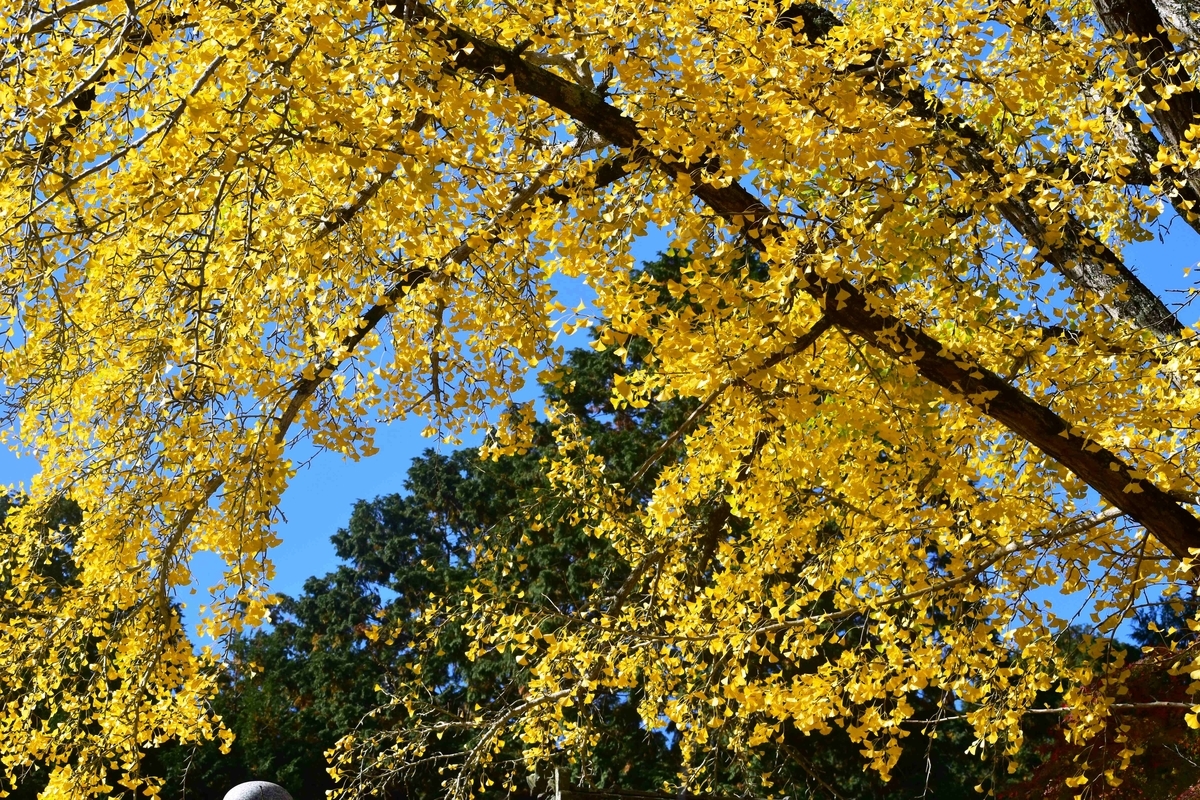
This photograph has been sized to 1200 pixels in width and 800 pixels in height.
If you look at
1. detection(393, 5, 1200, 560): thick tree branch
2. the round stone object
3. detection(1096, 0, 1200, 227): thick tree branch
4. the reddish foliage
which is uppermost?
detection(1096, 0, 1200, 227): thick tree branch

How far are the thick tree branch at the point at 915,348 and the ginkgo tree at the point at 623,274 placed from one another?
0.01m

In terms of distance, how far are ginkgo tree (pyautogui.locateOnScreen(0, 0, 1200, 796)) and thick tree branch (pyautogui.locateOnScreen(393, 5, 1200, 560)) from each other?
0.05ft

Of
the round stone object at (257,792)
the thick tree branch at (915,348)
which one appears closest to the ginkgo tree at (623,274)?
the thick tree branch at (915,348)

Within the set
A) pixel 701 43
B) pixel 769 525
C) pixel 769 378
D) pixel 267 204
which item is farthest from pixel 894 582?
pixel 267 204

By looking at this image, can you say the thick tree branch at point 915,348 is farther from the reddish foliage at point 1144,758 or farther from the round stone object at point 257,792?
the round stone object at point 257,792

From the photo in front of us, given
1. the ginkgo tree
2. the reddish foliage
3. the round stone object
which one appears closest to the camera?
the ginkgo tree

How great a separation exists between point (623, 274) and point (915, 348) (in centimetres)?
113

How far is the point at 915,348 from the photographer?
381 centimetres

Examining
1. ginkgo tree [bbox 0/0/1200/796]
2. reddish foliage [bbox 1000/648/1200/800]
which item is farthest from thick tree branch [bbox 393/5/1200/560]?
reddish foliage [bbox 1000/648/1200/800]

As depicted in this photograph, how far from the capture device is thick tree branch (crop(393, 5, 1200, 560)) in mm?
3684

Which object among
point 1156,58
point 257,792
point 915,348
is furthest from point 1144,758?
point 257,792

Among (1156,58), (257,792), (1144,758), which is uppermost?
(1156,58)

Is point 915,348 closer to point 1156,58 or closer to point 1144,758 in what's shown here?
point 1156,58

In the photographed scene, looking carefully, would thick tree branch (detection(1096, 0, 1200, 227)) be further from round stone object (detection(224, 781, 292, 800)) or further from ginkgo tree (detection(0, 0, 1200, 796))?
round stone object (detection(224, 781, 292, 800))
